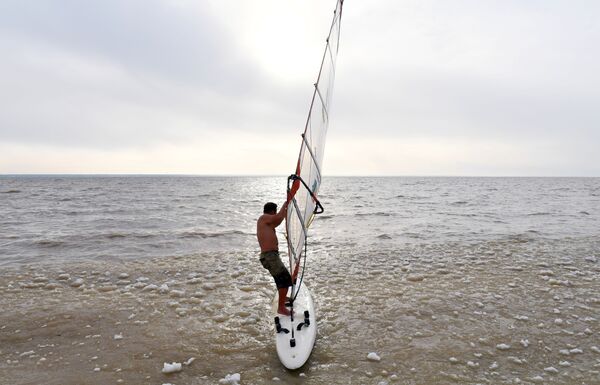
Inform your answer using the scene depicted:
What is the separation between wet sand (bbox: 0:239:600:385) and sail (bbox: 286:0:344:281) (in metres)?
2.03

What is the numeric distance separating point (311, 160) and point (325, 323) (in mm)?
3561

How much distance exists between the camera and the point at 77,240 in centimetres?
1823

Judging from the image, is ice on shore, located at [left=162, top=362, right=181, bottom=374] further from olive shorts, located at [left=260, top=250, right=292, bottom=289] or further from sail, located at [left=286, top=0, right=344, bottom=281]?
sail, located at [left=286, top=0, right=344, bottom=281]

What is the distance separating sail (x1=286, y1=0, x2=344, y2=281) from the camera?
6824 millimetres

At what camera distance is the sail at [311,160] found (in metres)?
6.82

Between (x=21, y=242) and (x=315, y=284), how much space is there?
14.8 metres

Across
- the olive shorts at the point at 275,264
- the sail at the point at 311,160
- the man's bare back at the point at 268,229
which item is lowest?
the olive shorts at the point at 275,264

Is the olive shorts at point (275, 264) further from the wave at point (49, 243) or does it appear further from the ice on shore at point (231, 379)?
the wave at point (49, 243)

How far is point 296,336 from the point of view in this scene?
688 cm

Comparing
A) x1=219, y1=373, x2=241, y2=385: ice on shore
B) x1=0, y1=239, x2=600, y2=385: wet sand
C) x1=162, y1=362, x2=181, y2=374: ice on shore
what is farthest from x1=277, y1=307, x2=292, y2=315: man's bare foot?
x1=162, y1=362, x2=181, y2=374: ice on shore

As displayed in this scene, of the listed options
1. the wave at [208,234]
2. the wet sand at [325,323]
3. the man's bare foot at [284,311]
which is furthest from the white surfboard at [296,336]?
the wave at [208,234]

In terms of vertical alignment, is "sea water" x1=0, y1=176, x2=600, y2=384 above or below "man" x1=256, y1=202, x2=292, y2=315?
below

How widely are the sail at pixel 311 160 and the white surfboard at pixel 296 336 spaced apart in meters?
0.84

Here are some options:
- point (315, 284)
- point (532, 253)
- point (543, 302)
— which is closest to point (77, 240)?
point (315, 284)
